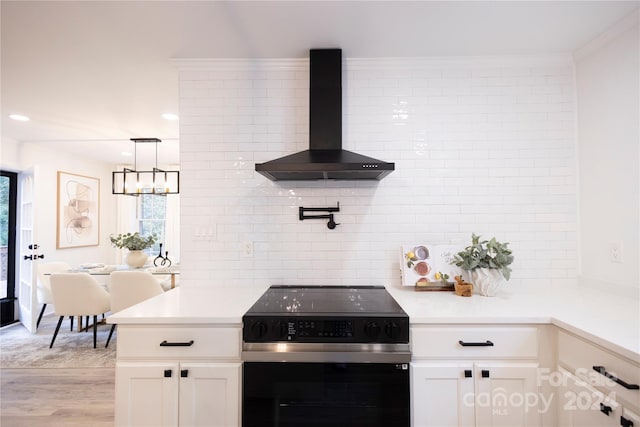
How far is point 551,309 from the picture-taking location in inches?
62.9

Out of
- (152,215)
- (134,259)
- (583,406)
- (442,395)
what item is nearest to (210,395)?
(442,395)

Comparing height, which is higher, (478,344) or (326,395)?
(478,344)

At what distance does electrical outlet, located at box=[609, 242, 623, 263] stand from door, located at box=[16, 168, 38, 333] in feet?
19.2

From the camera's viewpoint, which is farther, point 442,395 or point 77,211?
point 77,211

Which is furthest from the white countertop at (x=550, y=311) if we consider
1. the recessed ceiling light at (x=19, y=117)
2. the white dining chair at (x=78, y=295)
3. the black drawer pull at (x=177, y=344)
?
the recessed ceiling light at (x=19, y=117)


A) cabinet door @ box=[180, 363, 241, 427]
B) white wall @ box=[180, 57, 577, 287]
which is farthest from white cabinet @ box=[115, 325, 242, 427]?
white wall @ box=[180, 57, 577, 287]

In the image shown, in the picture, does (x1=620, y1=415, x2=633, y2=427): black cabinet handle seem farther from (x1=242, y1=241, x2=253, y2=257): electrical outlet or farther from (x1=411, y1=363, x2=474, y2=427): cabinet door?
(x1=242, y1=241, x2=253, y2=257): electrical outlet

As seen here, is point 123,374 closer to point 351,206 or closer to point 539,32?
point 351,206

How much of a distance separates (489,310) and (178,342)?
1.56 metres

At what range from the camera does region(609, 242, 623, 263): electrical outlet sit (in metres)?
1.84

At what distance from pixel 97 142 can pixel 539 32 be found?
16.8ft

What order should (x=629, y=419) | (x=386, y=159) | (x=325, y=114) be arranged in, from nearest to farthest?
(x=629, y=419), (x=325, y=114), (x=386, y=159)

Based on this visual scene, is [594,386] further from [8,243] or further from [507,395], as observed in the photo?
[8,243]

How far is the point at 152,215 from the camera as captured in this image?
6160mm
